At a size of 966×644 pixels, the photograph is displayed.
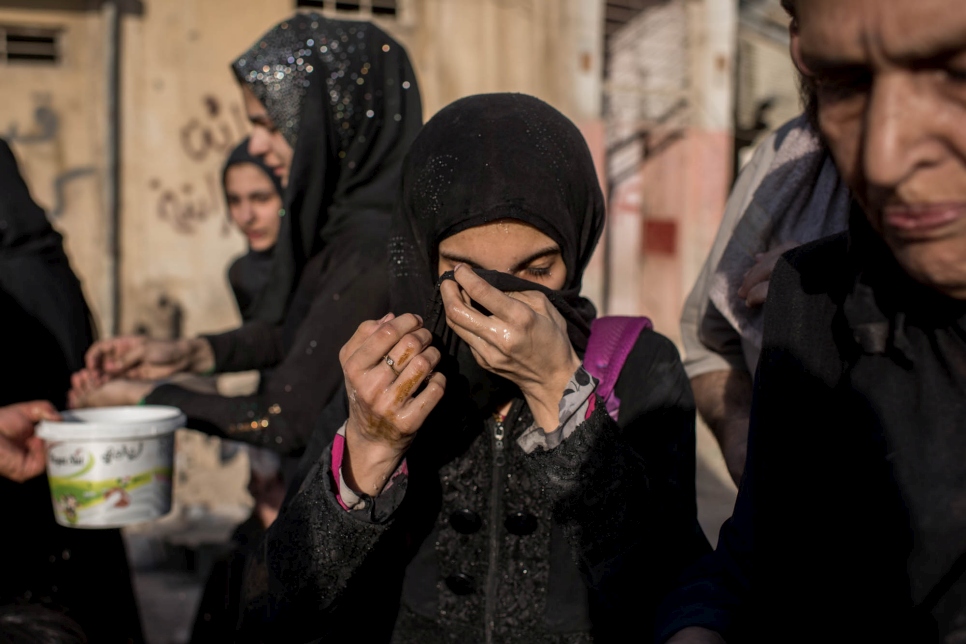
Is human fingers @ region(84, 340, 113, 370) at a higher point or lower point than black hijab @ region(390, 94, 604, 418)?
lower

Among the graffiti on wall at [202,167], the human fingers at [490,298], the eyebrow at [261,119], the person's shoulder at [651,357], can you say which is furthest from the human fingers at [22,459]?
the graffiti on wall at [202,167]

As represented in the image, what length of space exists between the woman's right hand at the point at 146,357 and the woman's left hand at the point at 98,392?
0.04 metres

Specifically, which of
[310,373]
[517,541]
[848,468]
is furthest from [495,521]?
[310,373]

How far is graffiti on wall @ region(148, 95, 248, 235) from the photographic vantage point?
803cm

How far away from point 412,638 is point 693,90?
34.7 feet

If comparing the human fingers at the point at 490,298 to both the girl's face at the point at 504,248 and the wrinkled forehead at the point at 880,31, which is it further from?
the wrinkled forehead at the point at 880,31

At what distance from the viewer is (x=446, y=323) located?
1.50m

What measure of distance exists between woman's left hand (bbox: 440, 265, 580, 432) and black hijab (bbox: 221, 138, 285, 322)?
2.20 m

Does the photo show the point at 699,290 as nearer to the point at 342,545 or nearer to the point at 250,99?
the point at 342,545

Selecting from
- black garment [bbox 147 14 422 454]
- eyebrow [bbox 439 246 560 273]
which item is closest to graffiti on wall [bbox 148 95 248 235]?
black garment [bbox 147 14 422 454]

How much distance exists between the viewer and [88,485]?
82.0 inches

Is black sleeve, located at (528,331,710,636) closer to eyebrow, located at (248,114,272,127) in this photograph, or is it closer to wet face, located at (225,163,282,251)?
eyebrow, located at (248,114,272,127)

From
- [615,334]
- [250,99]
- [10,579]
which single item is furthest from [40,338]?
[615,334]

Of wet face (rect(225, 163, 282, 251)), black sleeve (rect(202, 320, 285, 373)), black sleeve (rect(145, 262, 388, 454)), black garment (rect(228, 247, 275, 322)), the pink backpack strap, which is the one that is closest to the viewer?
the pink backpack strap
